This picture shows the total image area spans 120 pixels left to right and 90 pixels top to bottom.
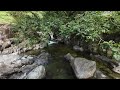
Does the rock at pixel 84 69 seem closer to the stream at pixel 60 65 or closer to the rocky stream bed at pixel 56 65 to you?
the rocky stream bed at pixel 56 65

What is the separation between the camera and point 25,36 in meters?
8.20

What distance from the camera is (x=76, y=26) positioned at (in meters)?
6.87

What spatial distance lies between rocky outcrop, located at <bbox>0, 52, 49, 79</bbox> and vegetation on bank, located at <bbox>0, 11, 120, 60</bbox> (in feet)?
2.67

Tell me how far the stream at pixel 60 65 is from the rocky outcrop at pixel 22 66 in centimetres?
29

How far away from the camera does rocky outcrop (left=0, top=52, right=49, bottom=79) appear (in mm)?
6367

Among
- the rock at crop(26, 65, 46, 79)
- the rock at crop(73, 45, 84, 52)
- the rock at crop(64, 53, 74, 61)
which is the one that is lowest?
the rock at crop(26, 65, 46, 79)

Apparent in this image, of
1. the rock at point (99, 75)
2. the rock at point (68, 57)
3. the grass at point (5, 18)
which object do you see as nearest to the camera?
the rock at point (99, 75)

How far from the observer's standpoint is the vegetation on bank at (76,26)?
6.77m

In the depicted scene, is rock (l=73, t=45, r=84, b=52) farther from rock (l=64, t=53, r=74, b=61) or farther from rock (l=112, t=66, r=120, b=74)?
rock (l=112, t=66, r=120, b=74)

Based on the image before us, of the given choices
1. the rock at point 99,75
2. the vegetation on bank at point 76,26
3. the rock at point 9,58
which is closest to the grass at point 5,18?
the rock at point 9,58

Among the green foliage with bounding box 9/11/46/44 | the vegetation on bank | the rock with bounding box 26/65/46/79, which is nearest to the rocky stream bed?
the rock with bounding box 26/65/46/79

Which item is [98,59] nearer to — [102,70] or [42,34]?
[102,70]
